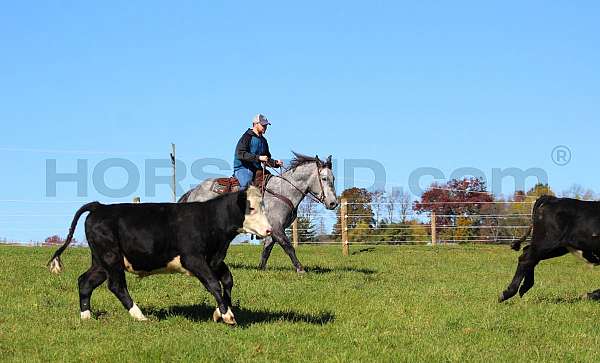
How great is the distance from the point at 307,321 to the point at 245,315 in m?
0.88

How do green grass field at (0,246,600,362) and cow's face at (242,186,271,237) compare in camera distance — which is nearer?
green grass field at (0,246,600,362)

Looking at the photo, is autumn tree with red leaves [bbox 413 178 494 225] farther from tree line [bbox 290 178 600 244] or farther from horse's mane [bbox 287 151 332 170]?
horse's mane [bbox 287 151 332 170]

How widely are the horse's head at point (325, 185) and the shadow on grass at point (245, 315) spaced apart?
6.09m

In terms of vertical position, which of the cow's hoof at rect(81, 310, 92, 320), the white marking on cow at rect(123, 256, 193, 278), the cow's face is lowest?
the cow's hoof at rect(81, 310, 92, 320)

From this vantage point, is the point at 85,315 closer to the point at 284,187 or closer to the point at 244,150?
the point at 244,150

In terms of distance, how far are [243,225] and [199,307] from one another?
1785 mm

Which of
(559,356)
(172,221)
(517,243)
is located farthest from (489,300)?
(172,221)

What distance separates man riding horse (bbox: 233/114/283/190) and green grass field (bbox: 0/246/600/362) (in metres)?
1.94

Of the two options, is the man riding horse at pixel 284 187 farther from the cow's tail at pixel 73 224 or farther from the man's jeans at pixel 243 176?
the cow's tail at pixel 73 224

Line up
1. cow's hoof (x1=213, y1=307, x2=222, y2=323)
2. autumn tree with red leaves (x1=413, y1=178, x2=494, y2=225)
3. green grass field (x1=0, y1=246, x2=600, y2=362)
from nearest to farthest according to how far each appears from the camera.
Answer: green grass field (x1=0, y1=246, x2=600, y2=362), cow's hoof (x1=213, y1=307, x2=222, y2=323), autumn tree with red leaves (x1=413, y1=178, x2=494, y2=225)

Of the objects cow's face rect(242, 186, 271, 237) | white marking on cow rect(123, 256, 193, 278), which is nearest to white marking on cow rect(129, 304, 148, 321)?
white marking on cow rect(123, 256, 193, 278)

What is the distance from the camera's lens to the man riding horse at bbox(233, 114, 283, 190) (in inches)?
604

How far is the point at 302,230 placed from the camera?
118 feet

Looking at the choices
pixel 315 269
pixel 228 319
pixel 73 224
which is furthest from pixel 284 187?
pixel 228 319
